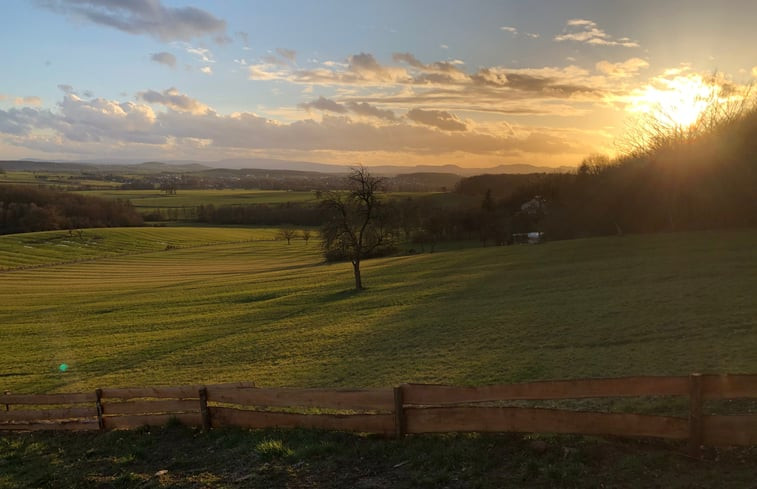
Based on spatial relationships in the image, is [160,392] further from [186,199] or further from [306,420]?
[186,199]

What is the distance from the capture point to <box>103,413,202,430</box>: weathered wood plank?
9478mm

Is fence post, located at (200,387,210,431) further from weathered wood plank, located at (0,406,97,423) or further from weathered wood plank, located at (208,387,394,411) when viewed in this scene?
weathered wood plank, located at (0,406,97,423)

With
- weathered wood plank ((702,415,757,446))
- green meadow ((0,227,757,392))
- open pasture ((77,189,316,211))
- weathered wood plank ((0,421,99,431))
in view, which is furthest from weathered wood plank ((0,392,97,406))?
open pasture ((77,189,316,211))

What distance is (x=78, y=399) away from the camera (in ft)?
35.0

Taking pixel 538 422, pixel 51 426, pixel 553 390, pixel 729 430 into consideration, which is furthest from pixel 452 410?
pixel 51 426

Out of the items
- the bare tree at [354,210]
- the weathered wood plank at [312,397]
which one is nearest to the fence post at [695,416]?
the weathered wood plank at [312,397]

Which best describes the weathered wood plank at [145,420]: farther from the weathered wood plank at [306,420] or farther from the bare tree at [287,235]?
the bare tree at [287,235]

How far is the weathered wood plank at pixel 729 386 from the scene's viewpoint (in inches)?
231

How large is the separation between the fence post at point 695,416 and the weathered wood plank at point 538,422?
0.09 m

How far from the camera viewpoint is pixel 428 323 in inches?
862

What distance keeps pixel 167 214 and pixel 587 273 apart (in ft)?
403

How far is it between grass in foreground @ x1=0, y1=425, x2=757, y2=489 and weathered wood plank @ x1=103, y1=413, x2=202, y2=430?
18cm

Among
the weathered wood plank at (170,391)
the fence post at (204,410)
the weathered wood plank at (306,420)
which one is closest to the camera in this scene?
the weathered wood plank at (306,420)

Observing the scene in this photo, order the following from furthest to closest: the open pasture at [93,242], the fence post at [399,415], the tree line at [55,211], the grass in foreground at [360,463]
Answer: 1. the tree line at [55,211]
2. the open pasture at [93,242]
3. the fence post at [399,415]
4. the grass in foreground at [360,463]
